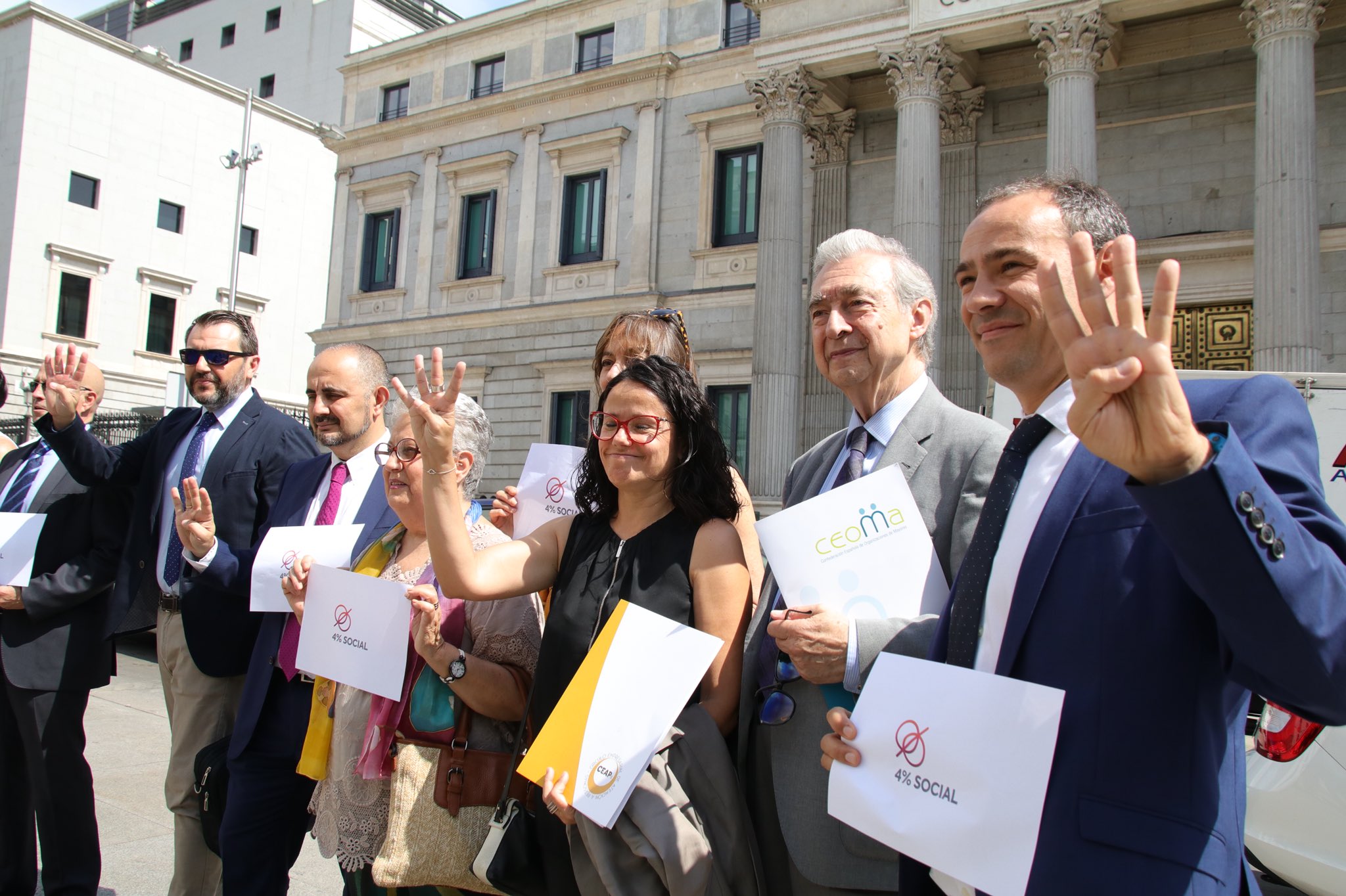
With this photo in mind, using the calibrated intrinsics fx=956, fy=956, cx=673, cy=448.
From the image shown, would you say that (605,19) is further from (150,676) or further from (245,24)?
(245,24)

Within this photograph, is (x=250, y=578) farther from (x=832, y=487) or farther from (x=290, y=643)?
(x=832, y=487)

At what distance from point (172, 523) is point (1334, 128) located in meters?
17.8

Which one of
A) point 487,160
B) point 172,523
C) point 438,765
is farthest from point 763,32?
point 438,765

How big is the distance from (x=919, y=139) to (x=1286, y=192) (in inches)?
215

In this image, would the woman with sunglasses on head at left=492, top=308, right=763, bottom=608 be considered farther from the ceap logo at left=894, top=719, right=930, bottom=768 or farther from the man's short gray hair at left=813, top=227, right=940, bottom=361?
the ceap logo at left=894, top=719, right=930, bottom=768

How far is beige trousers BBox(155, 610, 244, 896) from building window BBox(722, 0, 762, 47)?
20.1m

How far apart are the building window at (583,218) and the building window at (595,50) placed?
9.40 feet

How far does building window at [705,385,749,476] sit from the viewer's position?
67.8 ft

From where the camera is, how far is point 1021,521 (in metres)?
1.68

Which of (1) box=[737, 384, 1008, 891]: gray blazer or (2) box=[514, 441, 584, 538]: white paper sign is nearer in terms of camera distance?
(1) box=[737, 384, 1008, 891]: gray blazer

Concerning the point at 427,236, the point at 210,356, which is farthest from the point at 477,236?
the point at 210,356

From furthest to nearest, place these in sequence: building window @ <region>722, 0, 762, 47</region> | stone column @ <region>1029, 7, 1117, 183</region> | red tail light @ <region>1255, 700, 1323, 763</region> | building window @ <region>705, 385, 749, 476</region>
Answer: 1. building window @ <region>722, 0, 762, 47</region>
2. building window @ <region>705, 385, 749, 476</region>
3. stone column @ <region>1029, 7, 1117, 183</region>
4. red tail light @ <region>1255, 700, 1323, 763</region>

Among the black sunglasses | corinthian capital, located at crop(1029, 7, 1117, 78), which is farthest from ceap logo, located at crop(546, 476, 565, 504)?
corinthian capital, located at crop(1029, 7, 1117, 78)

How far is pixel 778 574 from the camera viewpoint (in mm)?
2217
